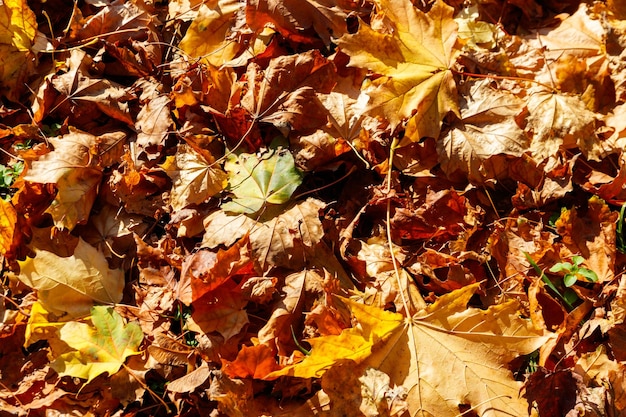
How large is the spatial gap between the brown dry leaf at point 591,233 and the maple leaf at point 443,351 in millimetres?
349

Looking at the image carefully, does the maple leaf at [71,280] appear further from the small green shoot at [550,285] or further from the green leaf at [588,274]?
the green leaf at [588,274]

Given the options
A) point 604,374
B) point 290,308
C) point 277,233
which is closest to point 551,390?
point 604,374

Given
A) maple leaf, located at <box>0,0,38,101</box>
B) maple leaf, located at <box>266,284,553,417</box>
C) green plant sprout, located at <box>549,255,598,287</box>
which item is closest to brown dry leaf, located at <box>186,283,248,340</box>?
maple leaf, located at <box>266,284,553,417</box>

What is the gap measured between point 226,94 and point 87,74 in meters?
0.66

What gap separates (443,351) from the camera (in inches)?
61.1

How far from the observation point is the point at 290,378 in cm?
170

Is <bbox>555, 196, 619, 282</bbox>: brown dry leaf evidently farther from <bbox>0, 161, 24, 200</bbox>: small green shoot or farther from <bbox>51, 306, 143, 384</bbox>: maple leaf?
<bbox>0, 161, 24, 200</bbox>: small green shoot

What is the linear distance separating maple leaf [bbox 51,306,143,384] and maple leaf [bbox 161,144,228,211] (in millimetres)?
432

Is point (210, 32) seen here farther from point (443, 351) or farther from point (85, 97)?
point (443, 351)

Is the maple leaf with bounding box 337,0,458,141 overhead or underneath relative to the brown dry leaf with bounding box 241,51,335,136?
overhead

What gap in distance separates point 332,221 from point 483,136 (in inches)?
22.4

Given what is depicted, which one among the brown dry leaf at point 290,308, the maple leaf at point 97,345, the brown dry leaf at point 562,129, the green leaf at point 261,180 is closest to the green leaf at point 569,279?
the brown dry leaf at point 562,129

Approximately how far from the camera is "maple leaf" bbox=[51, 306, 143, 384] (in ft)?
5.99

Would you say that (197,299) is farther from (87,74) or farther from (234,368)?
(87,74)
